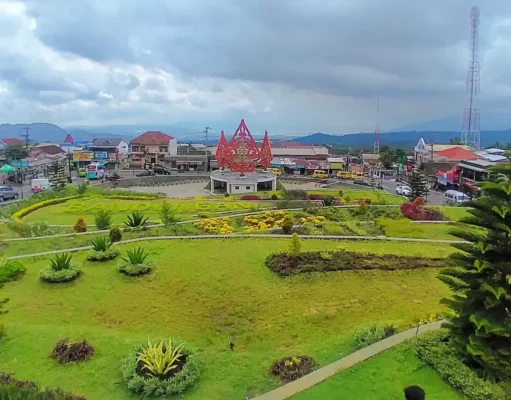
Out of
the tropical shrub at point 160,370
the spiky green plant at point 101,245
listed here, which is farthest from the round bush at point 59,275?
the tropical shrub at point 160,370

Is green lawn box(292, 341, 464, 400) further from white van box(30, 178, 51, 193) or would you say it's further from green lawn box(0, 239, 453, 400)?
white van box(30, 178, 51, 193)

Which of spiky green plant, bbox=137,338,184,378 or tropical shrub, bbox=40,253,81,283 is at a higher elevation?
tropical shrub, bbox=40,253,81,283

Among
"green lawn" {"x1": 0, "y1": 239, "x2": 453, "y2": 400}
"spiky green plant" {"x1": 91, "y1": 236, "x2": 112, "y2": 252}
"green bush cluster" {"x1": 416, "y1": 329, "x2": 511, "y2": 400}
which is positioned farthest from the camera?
"spiky green plant" {"x1": 91, "y1": 236, "x2": 112, "y2": 252}

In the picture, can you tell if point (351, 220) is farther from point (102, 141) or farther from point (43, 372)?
point (102, 141)

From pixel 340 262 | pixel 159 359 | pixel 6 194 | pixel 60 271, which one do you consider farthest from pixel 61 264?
pixel 6 194

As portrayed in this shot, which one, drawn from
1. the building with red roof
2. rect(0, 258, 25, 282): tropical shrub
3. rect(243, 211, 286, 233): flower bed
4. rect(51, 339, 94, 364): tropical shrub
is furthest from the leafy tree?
rect(51, 339, 94, 364): tropical shrub

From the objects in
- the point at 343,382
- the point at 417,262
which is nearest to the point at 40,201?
the point at 417,262

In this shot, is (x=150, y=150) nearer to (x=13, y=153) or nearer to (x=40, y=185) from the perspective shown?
(x=13, y=153)
